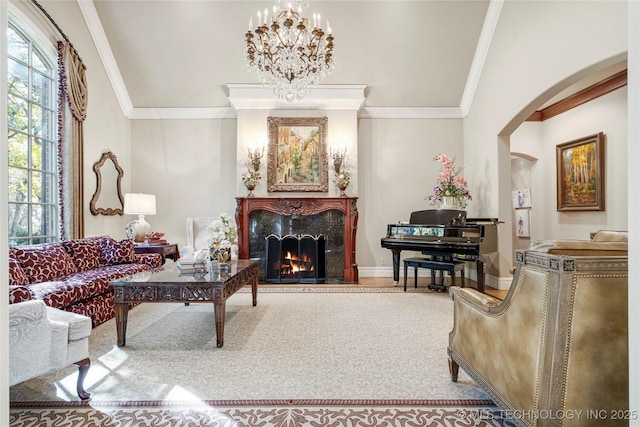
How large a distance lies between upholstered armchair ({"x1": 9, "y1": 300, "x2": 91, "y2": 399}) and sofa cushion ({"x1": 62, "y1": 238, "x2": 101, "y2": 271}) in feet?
7.12

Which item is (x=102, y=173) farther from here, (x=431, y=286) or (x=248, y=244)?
(x=431, y=286)

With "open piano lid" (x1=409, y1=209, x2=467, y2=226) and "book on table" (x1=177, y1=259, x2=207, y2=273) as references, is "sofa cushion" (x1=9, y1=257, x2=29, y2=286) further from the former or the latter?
"open piano lid" (x1=409, y1=209, x2=467, y2=226)

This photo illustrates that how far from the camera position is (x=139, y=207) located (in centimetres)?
526

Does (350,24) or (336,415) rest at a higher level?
(350,24)

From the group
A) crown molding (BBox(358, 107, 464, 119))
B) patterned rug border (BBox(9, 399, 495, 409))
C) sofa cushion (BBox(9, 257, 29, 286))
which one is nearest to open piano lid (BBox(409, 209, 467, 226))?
crown molding (BBox(358, 107, 464, 119))

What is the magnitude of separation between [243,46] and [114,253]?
3782 millimetres

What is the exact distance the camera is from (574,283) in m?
1.30

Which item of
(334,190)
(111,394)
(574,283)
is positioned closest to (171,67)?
(334,190)

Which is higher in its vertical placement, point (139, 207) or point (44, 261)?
point (139, 207)

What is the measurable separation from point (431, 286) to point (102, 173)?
557cm

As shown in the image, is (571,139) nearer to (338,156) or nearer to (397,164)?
(397,164)

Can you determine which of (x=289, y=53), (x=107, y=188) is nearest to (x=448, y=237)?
(x=289, y=53)

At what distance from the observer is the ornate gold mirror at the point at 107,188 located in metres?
5.30

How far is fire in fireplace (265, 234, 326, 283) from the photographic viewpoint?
5820 millimetres
